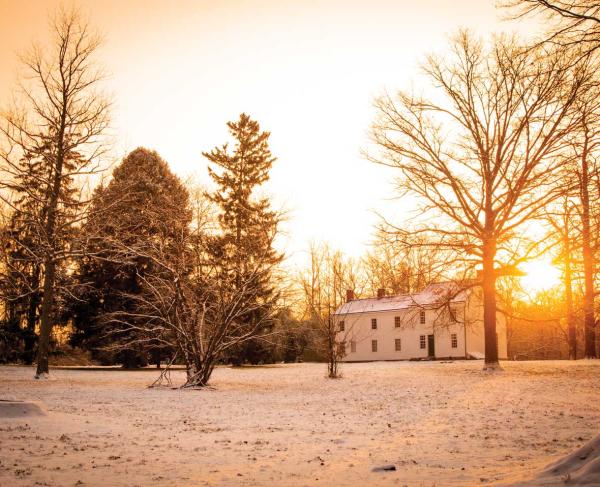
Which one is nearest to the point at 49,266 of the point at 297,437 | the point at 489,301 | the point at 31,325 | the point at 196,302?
the point at 196,302

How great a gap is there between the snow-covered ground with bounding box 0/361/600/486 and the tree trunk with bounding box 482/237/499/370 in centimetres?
771

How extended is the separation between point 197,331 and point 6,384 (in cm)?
679

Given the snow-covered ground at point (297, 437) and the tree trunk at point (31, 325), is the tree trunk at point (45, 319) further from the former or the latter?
the tree trunk at point (31, 325)

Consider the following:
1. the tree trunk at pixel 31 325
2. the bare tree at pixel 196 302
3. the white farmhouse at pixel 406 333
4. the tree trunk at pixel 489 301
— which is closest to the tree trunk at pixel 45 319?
the bare tree at pixel 196 302

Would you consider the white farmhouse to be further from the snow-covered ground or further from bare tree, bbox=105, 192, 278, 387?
the snow-covered ground

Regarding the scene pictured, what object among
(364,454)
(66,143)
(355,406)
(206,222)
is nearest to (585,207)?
(355,406)

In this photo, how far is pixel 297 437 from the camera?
841 centimetres

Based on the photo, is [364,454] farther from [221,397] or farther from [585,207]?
[585,207]

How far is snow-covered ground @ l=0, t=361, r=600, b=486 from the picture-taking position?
18.9 ft

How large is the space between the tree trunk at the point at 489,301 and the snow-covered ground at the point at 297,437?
771 cm

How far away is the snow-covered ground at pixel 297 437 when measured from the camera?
5.77 m

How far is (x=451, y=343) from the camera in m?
47.0

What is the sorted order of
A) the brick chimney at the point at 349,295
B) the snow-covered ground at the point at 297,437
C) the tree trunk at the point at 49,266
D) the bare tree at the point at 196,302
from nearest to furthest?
the snow-covered ground at the point at 297,437
the bare tree at the point at 196,302
the tree trunk at the point at 49,266
the brick chimney at the point at 349,295

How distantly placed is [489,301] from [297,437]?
16.6 metres
